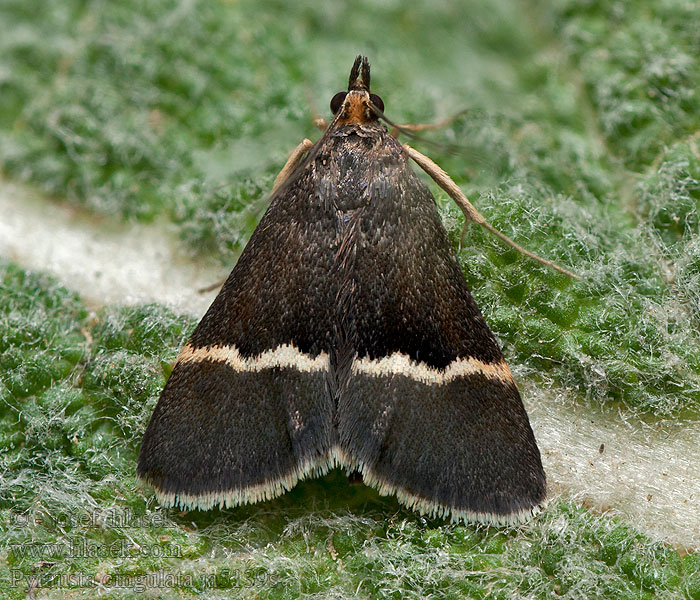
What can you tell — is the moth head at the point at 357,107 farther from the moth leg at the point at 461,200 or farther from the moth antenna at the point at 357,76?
the moth leg at the point at 461,200

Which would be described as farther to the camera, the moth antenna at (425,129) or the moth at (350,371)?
the moth antenna at (425,129)

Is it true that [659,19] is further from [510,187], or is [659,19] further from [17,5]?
[17,5]

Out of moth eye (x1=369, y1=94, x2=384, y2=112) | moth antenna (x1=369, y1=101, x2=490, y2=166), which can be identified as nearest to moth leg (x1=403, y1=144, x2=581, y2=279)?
moth antenna (x1=369, y1=101, x2=490, y2=166)

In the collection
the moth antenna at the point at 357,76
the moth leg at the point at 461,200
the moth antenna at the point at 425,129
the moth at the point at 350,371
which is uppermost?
the moth antenna at the point at 357,76

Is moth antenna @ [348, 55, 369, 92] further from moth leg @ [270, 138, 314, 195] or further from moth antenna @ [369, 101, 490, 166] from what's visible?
moth leg @ [270, 138, 314, 195]

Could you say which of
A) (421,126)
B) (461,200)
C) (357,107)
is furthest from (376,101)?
(461,200)

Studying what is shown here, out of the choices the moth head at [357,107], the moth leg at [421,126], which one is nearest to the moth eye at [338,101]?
the moth head at [357,107]
